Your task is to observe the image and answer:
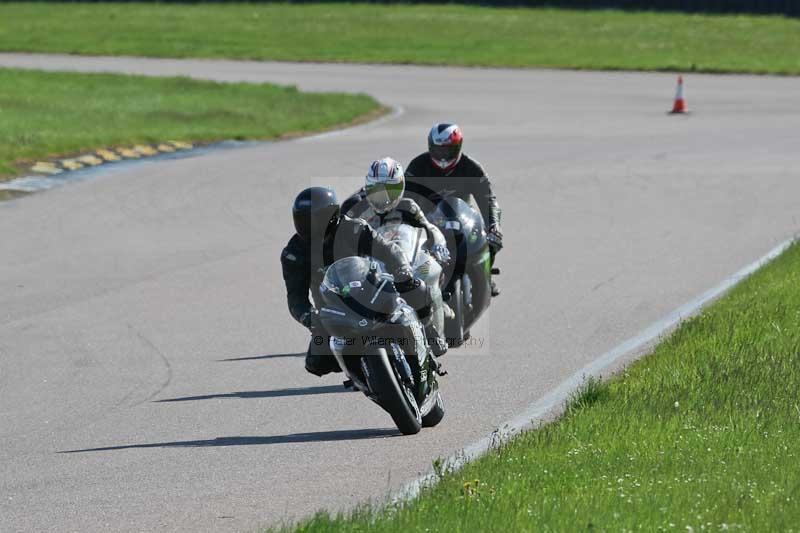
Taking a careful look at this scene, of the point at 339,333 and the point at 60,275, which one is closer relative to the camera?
the point at 339,333

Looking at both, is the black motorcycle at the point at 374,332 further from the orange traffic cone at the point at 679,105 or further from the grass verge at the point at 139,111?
the orange traffic cone at the point at 679,105

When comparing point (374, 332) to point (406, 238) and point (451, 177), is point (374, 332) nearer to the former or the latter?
point (406, 238)

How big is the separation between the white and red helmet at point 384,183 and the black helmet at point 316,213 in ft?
1.49

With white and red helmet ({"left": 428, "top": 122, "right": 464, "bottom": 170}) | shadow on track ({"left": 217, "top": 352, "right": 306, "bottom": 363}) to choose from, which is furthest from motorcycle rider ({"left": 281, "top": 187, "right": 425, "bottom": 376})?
white and red helmet ({"left": 428, "top": 122, "right": 464, "bottom": 170})

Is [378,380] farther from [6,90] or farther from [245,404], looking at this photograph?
[6,90]

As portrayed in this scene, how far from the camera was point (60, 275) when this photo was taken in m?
14.5

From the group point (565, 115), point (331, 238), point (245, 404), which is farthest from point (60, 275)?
point (565, 115)

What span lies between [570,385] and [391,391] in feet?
6.46

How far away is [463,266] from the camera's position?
10961 millimetres

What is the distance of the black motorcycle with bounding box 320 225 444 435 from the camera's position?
27.5 ft

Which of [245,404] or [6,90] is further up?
[245,404]

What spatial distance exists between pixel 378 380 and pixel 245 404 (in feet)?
5.00

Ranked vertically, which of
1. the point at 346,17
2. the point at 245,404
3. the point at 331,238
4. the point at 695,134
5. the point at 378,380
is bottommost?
the point at 346,17

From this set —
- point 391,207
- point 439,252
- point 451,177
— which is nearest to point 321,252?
point 391,207
